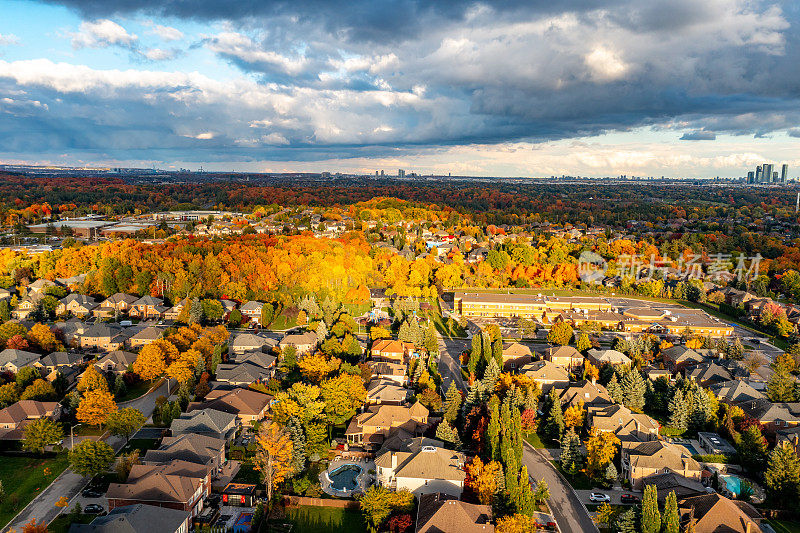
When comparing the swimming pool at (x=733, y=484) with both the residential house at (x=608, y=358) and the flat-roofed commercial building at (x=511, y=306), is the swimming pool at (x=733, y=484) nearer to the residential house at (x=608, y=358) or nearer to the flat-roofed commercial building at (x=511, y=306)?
the residential house at (x=608, y=358)

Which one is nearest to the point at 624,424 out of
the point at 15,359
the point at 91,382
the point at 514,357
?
the point at 514,357

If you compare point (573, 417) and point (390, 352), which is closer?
point (573, 417)

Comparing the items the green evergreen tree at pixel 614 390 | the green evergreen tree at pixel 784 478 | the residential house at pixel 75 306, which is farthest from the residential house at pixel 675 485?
the residential house at pixel 75 306

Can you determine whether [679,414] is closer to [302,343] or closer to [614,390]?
[614,390]

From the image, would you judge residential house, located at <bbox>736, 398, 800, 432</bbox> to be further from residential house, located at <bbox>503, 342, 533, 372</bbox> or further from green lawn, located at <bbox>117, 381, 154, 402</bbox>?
green lawn, located at <bbox>117, 381, 154, 402</bbox>

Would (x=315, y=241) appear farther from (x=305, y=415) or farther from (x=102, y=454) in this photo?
(x=102, y=454)

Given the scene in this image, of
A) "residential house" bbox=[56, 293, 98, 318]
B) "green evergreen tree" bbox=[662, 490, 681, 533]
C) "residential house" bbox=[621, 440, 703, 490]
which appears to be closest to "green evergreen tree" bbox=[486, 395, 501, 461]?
"residential house" bbox=[621, 440, 703, 490]
